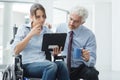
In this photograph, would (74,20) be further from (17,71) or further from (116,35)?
(116,35)

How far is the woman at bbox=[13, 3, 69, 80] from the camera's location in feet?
7.25

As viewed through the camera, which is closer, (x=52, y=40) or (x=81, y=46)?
(x=52, y=40)

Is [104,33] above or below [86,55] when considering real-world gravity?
below

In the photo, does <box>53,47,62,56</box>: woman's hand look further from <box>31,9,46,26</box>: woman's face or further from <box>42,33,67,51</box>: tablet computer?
<box>31,9,46,26</box>: woman's face

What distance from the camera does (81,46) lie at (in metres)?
2.68

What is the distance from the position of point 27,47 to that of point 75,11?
569 mm

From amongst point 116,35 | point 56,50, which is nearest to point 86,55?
point 56,50

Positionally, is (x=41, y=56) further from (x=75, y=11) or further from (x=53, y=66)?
(x=75, y=11)

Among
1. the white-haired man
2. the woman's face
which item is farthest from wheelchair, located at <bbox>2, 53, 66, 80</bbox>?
the white-haired man

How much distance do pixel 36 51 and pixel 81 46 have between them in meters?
0.49

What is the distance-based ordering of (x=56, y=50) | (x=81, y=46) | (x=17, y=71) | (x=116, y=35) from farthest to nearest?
(x=116, y=35) → (x=81, y=46) → (x=56, y=50) → (x=17, y=71)

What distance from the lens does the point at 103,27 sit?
940 centimetres

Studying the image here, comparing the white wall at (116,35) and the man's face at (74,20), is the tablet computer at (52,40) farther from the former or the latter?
the white wall at (116,35)

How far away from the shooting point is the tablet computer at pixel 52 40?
229 centimetres
